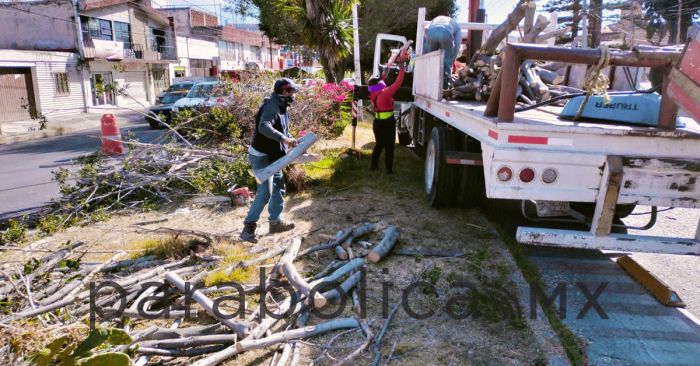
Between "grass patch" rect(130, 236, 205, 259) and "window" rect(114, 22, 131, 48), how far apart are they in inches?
1165

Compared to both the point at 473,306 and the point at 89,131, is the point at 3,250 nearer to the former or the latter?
the point at 473,306

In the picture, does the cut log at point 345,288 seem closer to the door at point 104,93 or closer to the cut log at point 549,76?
the cut log at point 549,76

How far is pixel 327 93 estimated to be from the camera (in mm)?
11906

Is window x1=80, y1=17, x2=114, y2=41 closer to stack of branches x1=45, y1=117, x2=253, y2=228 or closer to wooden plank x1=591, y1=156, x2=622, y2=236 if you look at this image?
stack of branches x1=45, y1=117, x2=253, y2=228

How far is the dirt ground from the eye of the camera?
10.8 feet

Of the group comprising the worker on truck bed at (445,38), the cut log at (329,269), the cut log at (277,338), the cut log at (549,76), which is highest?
the worker on truck bed at (445,38)

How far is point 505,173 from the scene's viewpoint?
12.3 feet

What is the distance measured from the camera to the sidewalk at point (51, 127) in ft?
54.0

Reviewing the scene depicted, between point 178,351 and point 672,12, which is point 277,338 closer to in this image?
point 178,351

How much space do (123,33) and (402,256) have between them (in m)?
32.1

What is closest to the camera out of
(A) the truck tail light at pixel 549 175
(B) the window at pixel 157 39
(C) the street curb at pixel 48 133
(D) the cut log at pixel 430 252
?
(A) the truck tail light at pixel 549 175

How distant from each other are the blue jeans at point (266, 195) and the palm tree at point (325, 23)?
9.76 meters

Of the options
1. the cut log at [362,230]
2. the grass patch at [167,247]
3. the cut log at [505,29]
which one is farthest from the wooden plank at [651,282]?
the grass patch at [167,247]

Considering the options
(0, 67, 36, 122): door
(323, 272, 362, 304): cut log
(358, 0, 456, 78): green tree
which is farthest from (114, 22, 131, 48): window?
(323, 272, 362, 304): cut log
